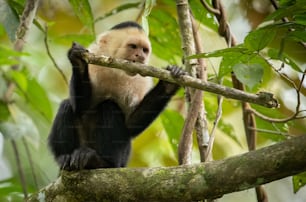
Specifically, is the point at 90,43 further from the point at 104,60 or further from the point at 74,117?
the point at 104,60

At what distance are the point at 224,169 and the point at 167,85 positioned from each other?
1.44 meters

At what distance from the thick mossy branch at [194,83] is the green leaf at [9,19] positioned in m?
0.66

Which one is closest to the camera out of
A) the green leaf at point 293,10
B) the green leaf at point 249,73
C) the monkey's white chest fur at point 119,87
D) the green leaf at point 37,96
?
the green leaf at point 293,10

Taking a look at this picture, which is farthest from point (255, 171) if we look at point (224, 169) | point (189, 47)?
point (189, 47)

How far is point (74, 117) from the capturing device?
302 cm

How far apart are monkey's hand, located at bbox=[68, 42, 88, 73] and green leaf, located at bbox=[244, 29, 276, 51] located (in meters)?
0.71

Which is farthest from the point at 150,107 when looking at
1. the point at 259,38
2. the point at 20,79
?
the point at 259,38

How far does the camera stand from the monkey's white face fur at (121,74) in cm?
315

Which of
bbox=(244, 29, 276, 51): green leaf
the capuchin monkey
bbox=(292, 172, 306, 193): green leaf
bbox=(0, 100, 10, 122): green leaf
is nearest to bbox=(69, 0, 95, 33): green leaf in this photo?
the capuchin monkey

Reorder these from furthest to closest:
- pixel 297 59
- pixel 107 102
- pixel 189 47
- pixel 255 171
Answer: pixel 107 102 < pixel 297 59 < pixel 189 47 < pixel 255 171

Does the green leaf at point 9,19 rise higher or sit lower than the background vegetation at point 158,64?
higher

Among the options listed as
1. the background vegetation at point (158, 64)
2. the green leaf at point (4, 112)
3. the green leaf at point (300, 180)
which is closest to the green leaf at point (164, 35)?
the background vegetation at point (158, 64)

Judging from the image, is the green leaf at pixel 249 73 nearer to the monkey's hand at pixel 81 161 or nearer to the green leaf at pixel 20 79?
the monkey's hand at pixel 81 161

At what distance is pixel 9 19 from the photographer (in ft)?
8.54
